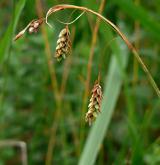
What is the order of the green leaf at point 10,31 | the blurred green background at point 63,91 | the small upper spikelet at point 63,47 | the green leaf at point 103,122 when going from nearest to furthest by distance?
1. the small upper spikelet at point 63,47
2. the green leaf at point 10,31
3. the green leaf at point 103,122
4. the blurred green background at point 63,91

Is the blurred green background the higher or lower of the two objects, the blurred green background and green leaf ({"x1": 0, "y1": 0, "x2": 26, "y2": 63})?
the lower

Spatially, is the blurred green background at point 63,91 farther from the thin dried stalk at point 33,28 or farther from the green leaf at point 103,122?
the thin dried stalk at point 33,28

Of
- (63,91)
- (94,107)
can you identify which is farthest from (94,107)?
(63,91)

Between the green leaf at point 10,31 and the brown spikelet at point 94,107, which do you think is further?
the green leaf at point 10,31

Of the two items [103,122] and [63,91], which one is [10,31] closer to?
[103,122]

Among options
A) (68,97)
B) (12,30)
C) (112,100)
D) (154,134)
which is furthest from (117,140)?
(12,30)

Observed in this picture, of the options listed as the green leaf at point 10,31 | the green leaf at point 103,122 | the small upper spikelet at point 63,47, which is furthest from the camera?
the green leaf at point 103,122

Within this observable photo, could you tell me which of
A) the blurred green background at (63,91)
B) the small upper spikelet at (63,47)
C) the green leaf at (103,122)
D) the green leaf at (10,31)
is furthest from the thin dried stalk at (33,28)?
the blurred green background at (63,91)

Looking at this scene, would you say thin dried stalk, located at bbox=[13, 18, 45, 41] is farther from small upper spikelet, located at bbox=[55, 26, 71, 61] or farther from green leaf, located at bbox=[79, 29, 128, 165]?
green leaf, located at bbox=[79, 29, 128, 165]

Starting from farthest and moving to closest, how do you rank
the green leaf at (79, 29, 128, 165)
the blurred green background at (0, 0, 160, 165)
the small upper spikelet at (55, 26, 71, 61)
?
the blurred green background at (0, 0, 160, 165)
the green leaf at (79, 29, 128, 165)
the small upper spikelet at (55, 26, 71, 61)

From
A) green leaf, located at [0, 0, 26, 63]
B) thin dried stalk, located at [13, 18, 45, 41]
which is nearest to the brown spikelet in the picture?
thin dried stalk, located at [13, 18, 45, 41]

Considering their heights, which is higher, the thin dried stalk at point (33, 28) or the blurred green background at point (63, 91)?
the thin dried stalk at point (33, 28)
